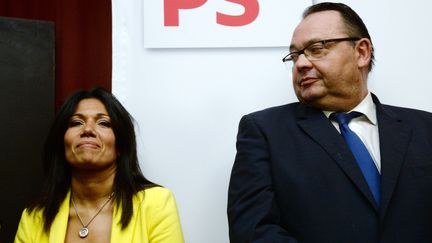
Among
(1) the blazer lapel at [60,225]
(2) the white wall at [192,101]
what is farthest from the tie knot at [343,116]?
(1) the blazer lapel at [60,225]

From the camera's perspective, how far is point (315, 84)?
145 cm

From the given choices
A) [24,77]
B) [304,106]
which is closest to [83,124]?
[24,77]

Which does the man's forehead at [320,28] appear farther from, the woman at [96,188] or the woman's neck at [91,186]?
the woman's neck at [91,186]

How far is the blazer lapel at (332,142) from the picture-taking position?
1.27 meters

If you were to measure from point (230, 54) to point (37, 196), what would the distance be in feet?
3.24

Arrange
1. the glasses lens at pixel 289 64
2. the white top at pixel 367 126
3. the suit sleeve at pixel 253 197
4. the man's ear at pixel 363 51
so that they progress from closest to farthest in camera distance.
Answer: the suit sleeve at pixel 253 197, the white top at pixel 367 126, the man's ear at pixel 363 51, the glasses lens at pixel 289 64

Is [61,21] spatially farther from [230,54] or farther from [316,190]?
[316,190]

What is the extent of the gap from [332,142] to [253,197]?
304 millimetres

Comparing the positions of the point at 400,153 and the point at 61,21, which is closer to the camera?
the point at 400,153

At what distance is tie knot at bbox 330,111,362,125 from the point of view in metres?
1.42

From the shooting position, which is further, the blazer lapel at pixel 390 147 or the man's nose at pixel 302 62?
the man's nose at pixel 302 62

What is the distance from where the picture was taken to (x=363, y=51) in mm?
1515

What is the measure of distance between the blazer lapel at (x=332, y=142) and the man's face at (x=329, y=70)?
59mm

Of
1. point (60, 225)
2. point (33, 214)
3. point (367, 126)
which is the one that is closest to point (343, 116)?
point (367, 126)
